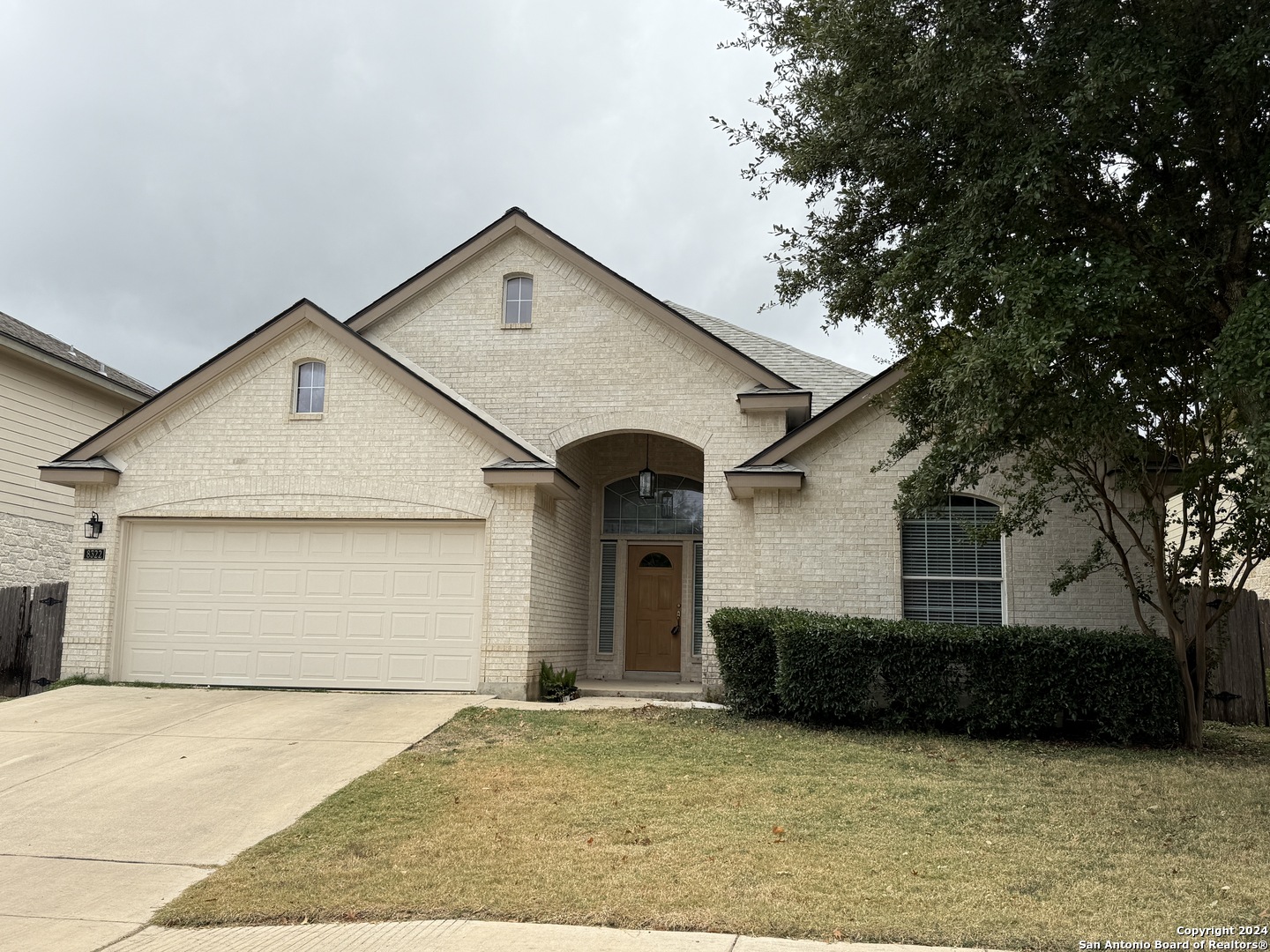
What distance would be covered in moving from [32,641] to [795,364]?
43.8ft

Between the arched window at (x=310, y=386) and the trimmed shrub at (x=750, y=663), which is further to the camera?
the arched window at (x=310, y=386)

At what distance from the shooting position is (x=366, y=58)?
21.1 metres

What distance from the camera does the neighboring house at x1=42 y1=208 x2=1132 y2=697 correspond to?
43.3 ft

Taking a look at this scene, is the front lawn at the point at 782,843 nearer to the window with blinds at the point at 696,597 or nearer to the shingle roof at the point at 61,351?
the window with blinds at the point at 696,597

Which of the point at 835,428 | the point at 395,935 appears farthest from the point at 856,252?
the point at 395,935

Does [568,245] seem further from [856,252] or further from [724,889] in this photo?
[724,889]

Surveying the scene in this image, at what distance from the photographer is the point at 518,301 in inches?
620

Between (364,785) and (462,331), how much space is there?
9.10 meters

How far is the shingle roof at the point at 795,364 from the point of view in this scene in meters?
16.3

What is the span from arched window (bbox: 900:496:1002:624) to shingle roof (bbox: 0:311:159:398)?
1576cm

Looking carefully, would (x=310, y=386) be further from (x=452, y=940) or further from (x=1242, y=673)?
(x=1242, y=673)

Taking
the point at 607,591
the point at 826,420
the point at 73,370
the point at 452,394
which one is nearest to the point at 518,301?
the point at 452,394

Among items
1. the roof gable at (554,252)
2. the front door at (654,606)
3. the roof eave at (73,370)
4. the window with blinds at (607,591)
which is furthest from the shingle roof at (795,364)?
the roof eave at (73,370)

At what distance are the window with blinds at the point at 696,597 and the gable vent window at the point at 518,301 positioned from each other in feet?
16.4
